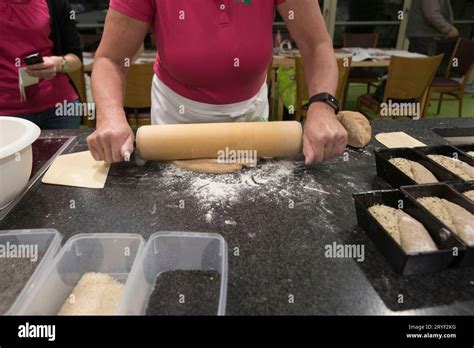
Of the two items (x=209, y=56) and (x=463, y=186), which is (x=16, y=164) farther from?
(x=463, y=186)

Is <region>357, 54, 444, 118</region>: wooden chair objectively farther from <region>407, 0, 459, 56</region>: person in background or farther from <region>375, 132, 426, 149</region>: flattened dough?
<region>375, 132, 426, 149</region>: flattened dough

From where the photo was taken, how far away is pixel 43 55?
5.34 ft

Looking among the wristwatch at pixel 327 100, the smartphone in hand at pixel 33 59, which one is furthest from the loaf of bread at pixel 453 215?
the smartphone in hand at pixel 33 59

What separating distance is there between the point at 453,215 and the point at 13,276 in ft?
3.07

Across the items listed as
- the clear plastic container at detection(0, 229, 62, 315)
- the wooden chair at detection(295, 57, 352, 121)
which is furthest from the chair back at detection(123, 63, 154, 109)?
the clear plastic container at detection(0, 229, 62, 315)

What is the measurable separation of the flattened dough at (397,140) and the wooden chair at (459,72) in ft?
8.67

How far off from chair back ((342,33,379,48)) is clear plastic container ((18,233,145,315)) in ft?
14.0

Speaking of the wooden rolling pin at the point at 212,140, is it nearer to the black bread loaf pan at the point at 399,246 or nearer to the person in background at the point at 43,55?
the black bread loaf pan at the point at 399,246

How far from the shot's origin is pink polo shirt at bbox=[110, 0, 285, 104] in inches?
41.1

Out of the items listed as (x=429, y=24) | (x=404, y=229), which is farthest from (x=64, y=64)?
(x=429, y=24)

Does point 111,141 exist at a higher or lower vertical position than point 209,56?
lower

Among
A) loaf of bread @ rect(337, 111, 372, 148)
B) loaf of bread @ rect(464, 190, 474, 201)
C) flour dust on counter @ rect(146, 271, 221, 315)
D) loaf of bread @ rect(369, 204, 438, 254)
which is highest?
loaf of bread @ rect(337, 111, 372, 148)
